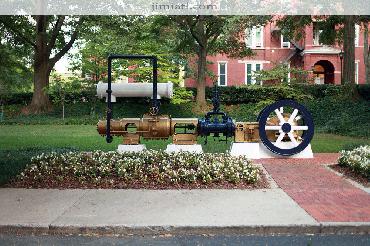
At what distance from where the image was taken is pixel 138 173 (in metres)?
9.59

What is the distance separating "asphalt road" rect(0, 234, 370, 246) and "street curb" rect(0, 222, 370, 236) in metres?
0.11

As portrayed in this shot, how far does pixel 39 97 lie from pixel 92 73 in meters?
4.25

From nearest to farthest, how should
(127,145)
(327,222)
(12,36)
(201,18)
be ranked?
1. (327,222)
2. (127,145)
3. (201,18)
4. (12,36)

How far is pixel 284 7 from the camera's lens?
2808cm

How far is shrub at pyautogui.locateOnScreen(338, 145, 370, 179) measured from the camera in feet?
32.9

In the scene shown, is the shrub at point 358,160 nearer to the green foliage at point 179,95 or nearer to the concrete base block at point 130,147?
the concrete base block at point 130,147

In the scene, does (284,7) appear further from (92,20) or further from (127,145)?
(127,145)

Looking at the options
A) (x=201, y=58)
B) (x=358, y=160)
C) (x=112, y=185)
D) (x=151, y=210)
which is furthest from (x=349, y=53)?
(x=151, y=210)

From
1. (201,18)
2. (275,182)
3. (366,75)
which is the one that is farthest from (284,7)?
(275,182)

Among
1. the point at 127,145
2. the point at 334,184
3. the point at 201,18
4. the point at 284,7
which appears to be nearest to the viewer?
the point at 334,184

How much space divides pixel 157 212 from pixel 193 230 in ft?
2.99

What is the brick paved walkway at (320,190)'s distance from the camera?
7.20 metres

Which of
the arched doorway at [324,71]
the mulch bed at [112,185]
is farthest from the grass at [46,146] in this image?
the arched doorway at [324,71]

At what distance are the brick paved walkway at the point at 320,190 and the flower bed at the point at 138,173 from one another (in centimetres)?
74
